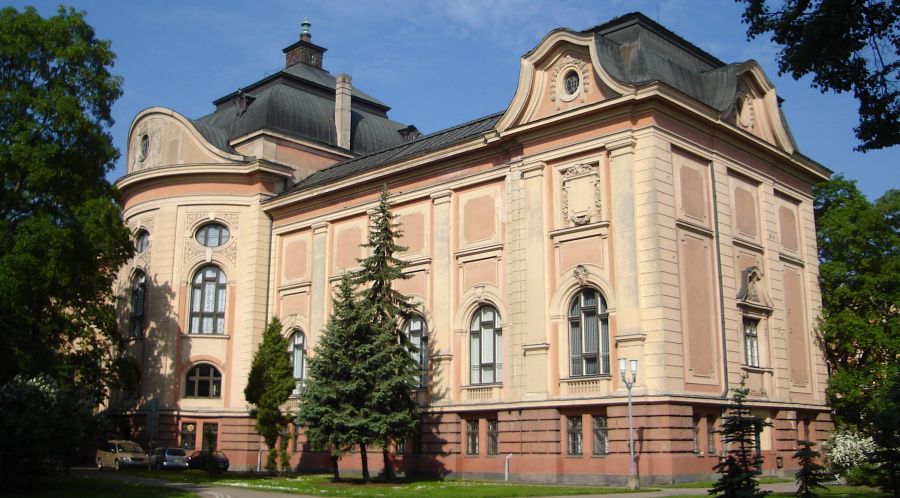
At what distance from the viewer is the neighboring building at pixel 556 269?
2819 cm

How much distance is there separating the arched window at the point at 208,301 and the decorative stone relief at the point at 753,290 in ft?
75.5

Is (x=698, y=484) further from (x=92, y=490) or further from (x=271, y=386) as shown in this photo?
(x=271, y=386)

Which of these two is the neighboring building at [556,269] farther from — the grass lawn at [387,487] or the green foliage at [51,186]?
the green foliage at [51,186]

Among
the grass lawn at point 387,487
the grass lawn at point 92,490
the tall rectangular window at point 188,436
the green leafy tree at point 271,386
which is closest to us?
the grass lawn at point 92,490

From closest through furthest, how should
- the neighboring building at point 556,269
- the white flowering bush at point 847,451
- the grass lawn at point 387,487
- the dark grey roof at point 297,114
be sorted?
the grass lawn at point 387,487 → the white flowering bush at point 847,451 → the neighboring building at point 556,269 → the dark grey roof at point 297,114

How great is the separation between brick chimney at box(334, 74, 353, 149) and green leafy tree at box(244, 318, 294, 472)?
13010 millimetres

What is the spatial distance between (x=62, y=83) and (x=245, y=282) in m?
13.1

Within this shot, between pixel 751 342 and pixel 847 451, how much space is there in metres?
4.60

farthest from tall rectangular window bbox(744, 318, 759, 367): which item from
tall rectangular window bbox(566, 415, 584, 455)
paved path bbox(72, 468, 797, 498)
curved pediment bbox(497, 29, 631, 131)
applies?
curved pediment bbox(497, 29, 631, 131)

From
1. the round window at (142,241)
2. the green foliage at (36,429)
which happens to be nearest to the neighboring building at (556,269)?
the round window at (142,241)

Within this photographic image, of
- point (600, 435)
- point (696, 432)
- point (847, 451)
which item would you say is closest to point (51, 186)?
point (600, 435)

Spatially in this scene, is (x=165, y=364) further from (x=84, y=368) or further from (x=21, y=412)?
(x=21, y=412)

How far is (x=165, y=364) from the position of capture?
41094 millimetres

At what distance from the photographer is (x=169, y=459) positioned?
3722 cm
